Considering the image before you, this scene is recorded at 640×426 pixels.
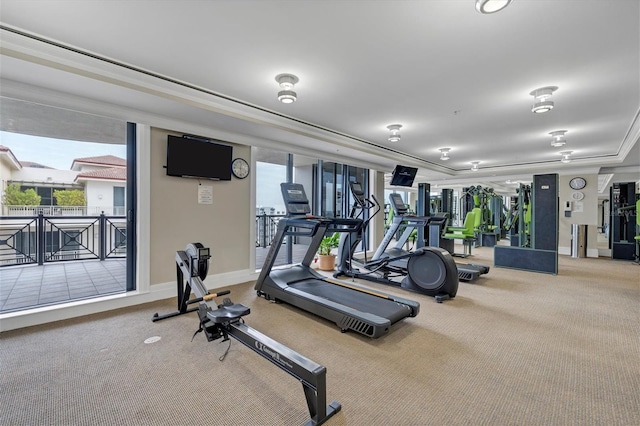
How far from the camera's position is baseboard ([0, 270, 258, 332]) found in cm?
294

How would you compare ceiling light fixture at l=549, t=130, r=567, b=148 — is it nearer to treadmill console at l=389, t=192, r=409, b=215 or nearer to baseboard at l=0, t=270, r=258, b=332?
treadmill console at l=389, t=192, r=409, b=215

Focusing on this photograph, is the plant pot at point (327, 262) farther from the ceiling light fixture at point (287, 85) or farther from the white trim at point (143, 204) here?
the ceiling light fixture at point (287, 85)

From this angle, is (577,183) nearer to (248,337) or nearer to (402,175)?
(402,175)

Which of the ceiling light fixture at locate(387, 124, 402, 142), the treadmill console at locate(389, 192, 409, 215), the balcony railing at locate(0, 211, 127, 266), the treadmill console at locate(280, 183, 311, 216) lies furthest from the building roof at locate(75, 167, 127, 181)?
the treadmill console at locate(389, 192, 409, 215)

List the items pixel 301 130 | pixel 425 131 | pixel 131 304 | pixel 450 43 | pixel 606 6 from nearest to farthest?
pixel 606 6 → pixel 450 43 → pixel 131 304 → pixel 301 130 → pixel 425 131

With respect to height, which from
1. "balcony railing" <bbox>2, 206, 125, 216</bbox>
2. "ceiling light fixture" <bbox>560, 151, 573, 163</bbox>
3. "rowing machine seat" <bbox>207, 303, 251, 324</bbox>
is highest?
"ceiling light fixture" <bbox>560, 151, 573, 163</bbox>

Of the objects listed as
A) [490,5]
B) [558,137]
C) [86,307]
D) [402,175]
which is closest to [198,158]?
[86,307]

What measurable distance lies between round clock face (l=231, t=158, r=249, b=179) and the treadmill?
0.95 meters

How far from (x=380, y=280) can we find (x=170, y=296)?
314 centimetres

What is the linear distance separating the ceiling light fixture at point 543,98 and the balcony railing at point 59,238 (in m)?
6.34

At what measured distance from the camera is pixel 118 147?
3893mm

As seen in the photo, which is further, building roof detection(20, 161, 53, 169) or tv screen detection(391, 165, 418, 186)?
tv screen detection(391, 165, 418, 186)

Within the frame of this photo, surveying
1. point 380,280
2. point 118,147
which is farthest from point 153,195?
point 380,280

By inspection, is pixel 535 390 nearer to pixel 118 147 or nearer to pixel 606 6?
pixel 606 6
